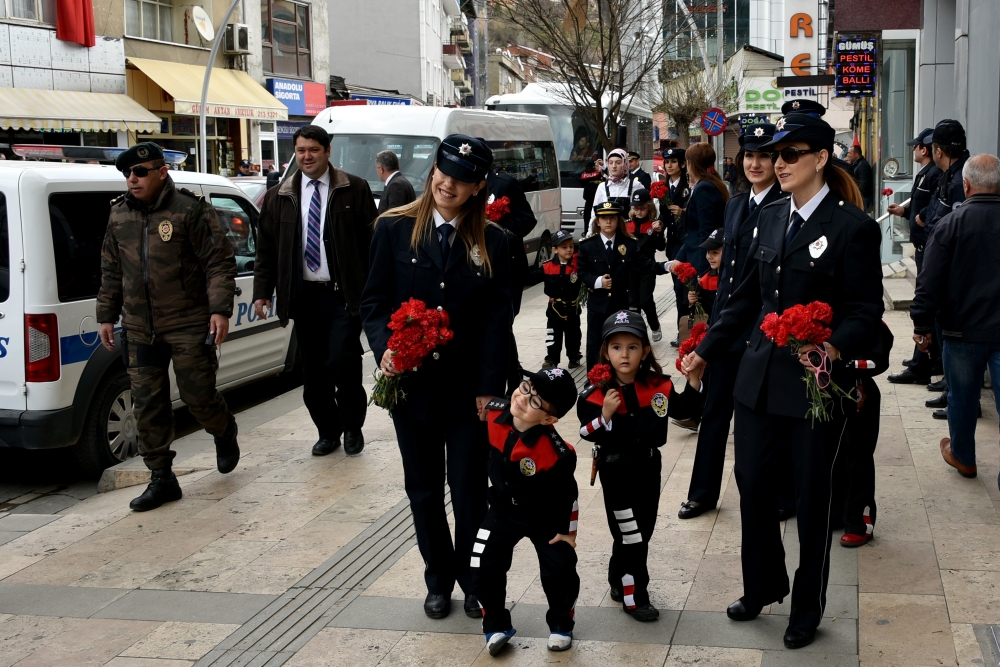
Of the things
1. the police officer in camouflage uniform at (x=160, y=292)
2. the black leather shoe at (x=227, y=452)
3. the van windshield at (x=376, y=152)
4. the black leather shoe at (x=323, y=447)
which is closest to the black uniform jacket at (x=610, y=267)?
the black leather shoe at (x=323, y=447)

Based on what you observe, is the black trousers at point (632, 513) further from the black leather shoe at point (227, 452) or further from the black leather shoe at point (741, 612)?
the black leather shoe at point (227, 452)

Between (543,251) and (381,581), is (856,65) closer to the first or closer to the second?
(543,251)

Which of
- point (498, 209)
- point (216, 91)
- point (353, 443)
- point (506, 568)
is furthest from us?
point (216, 91)

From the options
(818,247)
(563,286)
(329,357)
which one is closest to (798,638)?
(818,247)

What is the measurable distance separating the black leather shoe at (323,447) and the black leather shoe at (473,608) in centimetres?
284

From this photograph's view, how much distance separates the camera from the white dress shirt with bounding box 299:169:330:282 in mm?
6828

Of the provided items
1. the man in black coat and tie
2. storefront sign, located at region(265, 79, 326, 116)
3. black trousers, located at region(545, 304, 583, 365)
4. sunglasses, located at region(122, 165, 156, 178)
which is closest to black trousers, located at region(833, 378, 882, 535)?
sunglasses, located at region(122, 165, 156, 178)

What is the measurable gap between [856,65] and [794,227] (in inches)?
744

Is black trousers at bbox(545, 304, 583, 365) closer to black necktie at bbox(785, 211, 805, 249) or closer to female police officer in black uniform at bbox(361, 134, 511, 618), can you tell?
female police officer in black uniform at bbox(361, 134, 511, 618)

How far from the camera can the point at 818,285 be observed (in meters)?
4.05

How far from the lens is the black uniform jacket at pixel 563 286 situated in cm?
985

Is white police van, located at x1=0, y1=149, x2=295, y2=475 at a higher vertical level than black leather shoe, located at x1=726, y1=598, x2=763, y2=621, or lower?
higher

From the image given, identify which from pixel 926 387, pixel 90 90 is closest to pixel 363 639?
pixel 926 387

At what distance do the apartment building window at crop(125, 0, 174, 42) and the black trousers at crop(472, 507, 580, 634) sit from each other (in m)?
24.9
